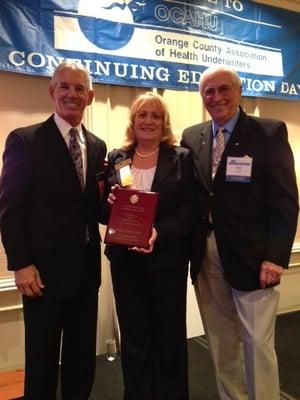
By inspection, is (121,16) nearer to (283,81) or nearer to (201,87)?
(201,87)

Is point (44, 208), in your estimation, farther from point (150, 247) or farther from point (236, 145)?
point (236, 145)

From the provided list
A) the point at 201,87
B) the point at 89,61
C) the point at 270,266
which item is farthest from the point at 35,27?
the point at 270,266

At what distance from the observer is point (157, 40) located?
9.02 feet

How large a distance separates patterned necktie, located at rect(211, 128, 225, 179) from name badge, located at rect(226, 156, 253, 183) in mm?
70

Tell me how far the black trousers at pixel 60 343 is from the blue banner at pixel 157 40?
4.68 feet

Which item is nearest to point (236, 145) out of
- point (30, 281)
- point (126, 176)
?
point (126, 176)

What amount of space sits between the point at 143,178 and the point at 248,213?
51 cm

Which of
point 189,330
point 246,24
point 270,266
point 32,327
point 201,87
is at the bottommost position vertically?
point 189,330

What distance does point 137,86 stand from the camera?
2738mm

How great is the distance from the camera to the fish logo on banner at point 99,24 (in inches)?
96.7

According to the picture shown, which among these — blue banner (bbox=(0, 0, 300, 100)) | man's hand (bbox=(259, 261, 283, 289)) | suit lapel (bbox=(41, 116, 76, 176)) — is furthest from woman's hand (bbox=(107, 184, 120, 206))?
blue banner (bbox=(0, 0, 300, 100))

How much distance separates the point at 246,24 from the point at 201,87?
1.57 meters

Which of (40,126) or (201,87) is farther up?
(201,87)

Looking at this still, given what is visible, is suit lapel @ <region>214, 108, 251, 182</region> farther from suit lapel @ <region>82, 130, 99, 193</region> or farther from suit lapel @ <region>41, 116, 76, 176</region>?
suit lapel @ <region>41, 116, 76, 176</region>
